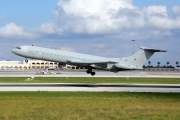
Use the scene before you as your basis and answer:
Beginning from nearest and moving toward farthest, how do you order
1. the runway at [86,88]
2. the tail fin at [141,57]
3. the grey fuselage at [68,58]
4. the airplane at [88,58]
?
the runway at [86,88] → the grey fuselage at [68,58] → the airplane at [88,58] → the tail fin at [141,57]

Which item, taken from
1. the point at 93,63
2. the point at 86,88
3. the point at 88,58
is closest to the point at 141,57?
the point at 93,63

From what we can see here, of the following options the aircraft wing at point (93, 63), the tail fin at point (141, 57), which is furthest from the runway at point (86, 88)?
the tail fin at point (141, 57)

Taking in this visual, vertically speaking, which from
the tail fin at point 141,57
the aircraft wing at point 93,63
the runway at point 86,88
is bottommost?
the runway at point 86,88

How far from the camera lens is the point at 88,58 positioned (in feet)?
208

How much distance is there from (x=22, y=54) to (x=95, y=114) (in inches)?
1618

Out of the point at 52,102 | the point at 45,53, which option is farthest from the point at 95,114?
the point at 45,53

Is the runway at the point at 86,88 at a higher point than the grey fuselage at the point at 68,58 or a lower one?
lower

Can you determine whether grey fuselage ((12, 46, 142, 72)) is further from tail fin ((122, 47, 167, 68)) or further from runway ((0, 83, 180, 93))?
runway ((0, 83, 180, 93))

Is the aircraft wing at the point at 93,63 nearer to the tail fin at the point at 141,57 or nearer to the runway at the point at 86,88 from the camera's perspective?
the tail fin at the point at 141,57

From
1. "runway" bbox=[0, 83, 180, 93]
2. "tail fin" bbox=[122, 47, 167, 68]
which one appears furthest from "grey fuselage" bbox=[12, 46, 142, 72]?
"runway" bbox=[0, 83, 180, 93]

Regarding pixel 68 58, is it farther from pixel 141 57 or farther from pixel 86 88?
pixel 86 88

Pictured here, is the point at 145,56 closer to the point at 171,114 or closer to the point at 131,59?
the point at 131,59

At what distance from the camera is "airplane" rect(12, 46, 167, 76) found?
199 ft

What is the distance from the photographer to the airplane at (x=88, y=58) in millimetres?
60688
